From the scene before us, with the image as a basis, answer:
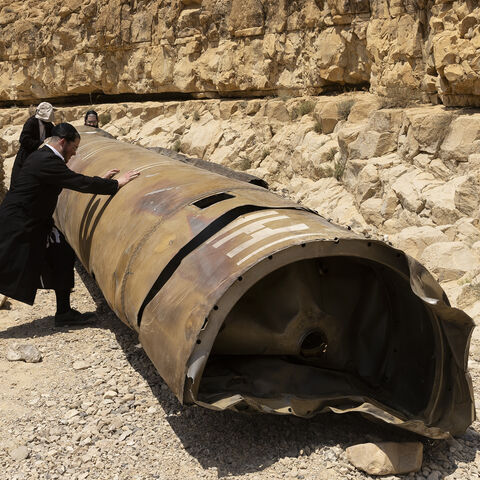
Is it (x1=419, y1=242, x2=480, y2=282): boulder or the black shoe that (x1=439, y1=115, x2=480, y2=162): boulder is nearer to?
(x1=419, y1=242, x2=480, y2=282): boulder

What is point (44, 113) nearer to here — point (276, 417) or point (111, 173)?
point (111, 173)

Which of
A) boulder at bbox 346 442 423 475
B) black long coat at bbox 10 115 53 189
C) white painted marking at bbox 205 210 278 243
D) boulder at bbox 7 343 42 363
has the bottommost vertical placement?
boulder at bbox 7 343 42 363

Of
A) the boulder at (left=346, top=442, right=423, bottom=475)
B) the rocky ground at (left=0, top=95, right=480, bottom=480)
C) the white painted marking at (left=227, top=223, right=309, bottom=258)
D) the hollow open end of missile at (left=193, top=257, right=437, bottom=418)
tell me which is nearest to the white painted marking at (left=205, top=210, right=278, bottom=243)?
the white painted marking at (left=227, top=223, right=309, bottom=258)

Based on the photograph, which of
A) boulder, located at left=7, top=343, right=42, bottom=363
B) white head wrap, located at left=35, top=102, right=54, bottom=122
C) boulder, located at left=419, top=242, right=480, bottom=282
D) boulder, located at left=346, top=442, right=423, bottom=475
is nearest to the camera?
boulder, located at left=346, top=442, right=423, bottom=475

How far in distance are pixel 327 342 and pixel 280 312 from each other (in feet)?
1.26

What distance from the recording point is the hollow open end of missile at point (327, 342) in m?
3.46

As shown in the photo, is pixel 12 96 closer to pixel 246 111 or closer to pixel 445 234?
pixel 246 111

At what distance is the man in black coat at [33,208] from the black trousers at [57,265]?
20cm

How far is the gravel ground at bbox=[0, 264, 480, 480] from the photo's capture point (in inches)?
121

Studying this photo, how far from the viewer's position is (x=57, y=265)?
528 cm

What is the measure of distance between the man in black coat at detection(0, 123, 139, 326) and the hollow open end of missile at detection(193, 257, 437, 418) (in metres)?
1.69

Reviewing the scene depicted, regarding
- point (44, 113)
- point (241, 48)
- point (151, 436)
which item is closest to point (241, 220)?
point (151, 436)

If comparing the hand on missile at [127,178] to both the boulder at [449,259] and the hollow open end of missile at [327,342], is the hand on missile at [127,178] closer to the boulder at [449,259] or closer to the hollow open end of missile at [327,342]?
the hollow open end of missile at [327,342]

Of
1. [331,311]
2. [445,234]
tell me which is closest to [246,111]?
[445,234]
